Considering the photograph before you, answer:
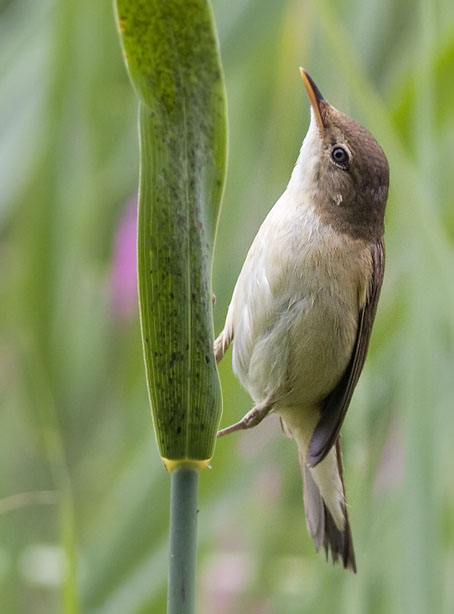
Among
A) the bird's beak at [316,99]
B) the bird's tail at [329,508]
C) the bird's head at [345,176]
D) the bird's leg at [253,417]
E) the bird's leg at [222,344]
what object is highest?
the bird's beak at [316,99]

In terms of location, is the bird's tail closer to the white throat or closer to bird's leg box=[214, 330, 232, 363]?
bird's leg box=[214, 330, 232, 363]

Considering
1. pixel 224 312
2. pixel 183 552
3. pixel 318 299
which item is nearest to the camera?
pixel 183 552

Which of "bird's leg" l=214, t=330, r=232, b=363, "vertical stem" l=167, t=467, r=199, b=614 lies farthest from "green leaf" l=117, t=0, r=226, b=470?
"bird's leg" l=214, t=330, r=232, b=363

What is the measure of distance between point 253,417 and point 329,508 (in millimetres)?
227

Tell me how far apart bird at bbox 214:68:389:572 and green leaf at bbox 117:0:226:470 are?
378mm

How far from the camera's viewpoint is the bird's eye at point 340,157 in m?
1.18

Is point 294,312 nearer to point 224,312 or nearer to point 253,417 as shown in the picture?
point 253,417

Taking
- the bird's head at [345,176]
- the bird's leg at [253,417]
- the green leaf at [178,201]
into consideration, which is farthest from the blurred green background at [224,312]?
the green leaf at [178,201]

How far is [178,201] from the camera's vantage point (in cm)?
66

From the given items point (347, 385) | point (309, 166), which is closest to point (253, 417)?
point (347, 385)

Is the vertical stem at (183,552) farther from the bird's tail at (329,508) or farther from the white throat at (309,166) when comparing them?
the white throat at (309,166)

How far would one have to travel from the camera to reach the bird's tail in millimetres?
1132

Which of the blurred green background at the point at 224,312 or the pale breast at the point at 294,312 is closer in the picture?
the pale breast at the point at 294,312

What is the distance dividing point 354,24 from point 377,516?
2.90 feet
